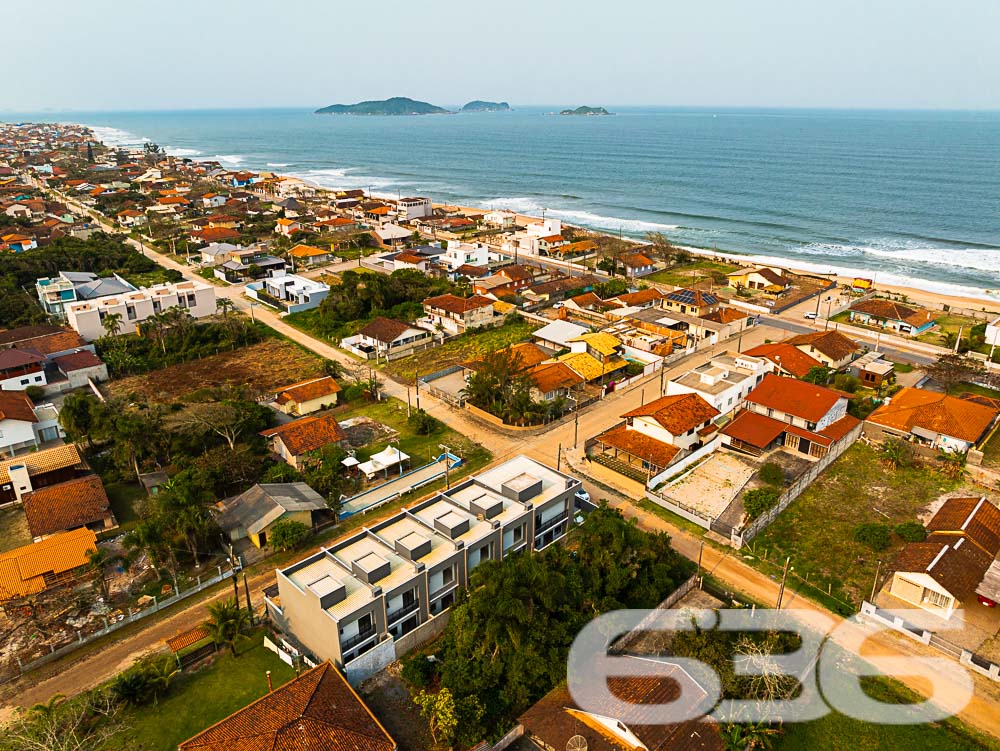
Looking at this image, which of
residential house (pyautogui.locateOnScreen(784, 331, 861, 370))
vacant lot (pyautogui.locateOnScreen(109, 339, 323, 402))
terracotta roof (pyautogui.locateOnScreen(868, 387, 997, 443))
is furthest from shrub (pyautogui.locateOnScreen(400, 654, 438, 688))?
residential house (pyautogui.locateOnScreen(784, 331, 861, 370))

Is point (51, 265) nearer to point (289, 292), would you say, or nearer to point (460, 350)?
point (289, 292)

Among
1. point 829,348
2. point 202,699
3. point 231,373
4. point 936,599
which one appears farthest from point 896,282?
point 202,699

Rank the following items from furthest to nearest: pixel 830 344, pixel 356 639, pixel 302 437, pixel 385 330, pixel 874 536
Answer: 1. pixel 385 330
2. pixel 830 344
3. pixel 302 437
4. pixel 874 536
5. pixel 356 639

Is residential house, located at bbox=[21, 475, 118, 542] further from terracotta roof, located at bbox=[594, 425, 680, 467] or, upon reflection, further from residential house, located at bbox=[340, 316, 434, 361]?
terracotta roof, located at bbox=[594, 425, 680, 467]

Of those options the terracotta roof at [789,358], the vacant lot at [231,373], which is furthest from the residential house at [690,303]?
the vacant lot at [231,373]

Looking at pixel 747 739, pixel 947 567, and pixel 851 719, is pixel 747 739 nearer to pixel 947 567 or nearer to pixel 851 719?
pixel 851 719

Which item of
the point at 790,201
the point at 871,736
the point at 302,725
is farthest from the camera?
the point at 790,201

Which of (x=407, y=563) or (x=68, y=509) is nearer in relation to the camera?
(x=407, y=563)
